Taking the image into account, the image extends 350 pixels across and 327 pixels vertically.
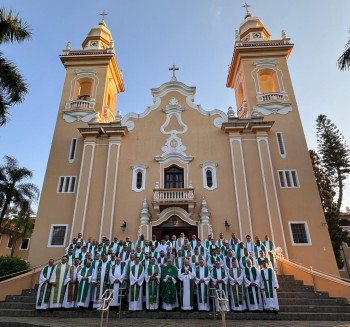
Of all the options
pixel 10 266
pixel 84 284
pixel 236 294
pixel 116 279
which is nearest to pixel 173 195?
pixel 116 279

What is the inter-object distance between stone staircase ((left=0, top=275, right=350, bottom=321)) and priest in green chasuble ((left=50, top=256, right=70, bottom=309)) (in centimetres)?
29

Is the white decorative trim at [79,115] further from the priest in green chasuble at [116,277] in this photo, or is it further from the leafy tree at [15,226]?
the leafy tree at [15,226]

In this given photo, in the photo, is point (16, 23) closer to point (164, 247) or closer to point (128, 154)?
point (128, 154)

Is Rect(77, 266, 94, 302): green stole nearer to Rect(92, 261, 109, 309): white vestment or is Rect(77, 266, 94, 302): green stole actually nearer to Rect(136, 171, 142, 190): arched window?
Rect(92, 261, 109, 309): white vestment

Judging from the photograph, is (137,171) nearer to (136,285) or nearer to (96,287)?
(96,287)

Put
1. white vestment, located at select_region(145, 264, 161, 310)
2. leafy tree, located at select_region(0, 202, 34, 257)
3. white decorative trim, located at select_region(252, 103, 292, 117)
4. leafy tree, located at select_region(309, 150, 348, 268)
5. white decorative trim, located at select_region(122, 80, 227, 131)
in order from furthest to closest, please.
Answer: leafy tree, located at select_region(0, 202, 34, 257) → leafy tree, located at select_region(309, 150, 348, 268) → white decorative trim, located at select_region(252, 103, 292, 117) → white decorative trim, located at select_region(122, 80, 227, 131) → white vestment, located at select_region(145, 264, 161, 310)

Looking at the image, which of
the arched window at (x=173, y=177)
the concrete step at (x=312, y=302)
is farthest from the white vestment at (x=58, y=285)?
the arched window at (x=173, y=177)

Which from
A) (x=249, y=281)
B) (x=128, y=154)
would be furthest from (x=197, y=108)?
(x=249, y=281)

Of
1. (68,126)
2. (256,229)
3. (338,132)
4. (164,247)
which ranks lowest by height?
(164,247)

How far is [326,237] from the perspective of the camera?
1546 cm

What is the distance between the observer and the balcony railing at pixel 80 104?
2048cm

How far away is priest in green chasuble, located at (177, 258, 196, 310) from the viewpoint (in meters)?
9.29

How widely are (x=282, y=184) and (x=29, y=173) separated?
19.4 metres

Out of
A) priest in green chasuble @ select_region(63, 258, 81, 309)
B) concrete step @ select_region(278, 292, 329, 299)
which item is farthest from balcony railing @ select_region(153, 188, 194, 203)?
concrete step @ select_region(278, 292, 329, 299)
